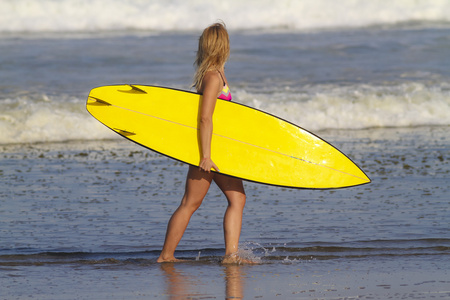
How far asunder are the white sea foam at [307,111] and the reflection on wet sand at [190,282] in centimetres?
554

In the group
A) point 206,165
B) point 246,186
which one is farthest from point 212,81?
point 246,186

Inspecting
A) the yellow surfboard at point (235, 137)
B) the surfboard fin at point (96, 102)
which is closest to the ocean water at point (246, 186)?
the yellow surfboard at point (235, 137)

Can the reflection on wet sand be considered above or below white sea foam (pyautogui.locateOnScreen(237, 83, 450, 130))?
below

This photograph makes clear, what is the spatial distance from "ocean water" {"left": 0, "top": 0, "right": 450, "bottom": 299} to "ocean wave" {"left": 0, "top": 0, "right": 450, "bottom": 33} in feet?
10.8

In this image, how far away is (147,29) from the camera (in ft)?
70.6

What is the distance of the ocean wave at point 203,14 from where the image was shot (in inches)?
838

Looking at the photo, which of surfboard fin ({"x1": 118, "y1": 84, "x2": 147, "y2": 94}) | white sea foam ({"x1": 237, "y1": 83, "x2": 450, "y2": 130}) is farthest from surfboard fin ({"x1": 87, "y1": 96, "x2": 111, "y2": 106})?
white sea foam ({"x1": 237, "y1": 83, "x2": 450, "y2": 130})

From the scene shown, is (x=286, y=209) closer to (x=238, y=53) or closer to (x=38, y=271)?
(x=38, y=271)

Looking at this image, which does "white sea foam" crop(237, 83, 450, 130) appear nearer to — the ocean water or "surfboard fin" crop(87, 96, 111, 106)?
the ocean water

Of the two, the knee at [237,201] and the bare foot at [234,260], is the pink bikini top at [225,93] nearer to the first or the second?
the knee at [237,201]

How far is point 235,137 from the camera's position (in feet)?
14.7

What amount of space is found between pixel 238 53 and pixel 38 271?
513 inches

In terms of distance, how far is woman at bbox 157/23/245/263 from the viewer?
3.98 metres

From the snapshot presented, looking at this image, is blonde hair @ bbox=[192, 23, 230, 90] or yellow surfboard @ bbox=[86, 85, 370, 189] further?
yellow surfboard @ bbox=[86, 85, 370, 189]
